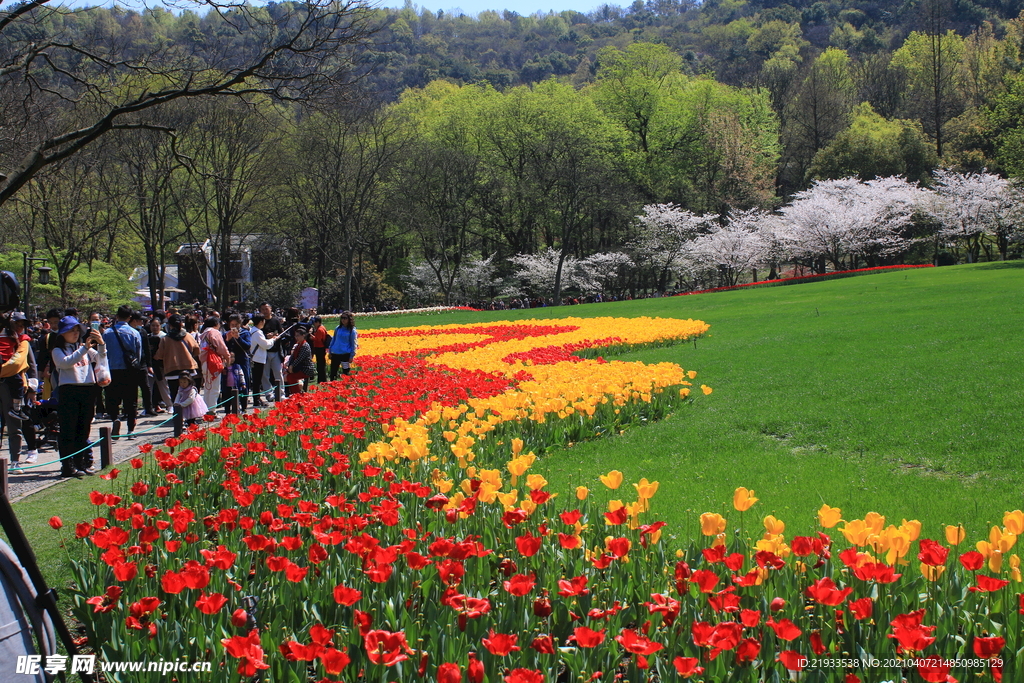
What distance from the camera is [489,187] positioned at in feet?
170

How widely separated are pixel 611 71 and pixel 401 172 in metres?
21.3

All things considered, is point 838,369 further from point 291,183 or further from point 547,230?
point 547,230

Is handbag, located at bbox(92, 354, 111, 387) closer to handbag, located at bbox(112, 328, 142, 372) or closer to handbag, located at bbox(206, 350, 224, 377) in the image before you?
handbag, located at bbox(112, 328, 142, 372)

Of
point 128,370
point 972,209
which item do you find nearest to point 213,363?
point 128,370

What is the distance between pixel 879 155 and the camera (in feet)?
174

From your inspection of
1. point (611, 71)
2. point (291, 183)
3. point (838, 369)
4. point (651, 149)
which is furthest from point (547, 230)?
point (838, 369)

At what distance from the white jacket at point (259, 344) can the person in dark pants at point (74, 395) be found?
4.37 m

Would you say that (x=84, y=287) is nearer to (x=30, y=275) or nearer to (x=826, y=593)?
(x=30, y=275)

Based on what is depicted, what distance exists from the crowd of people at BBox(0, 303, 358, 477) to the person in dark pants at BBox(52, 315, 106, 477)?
1 cm

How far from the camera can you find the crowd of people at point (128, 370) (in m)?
8.52

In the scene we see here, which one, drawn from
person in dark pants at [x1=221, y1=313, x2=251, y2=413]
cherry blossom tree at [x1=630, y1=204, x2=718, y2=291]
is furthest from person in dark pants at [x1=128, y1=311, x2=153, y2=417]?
cherry blossom tree at [x1=630, y1=204, x2=718, y2=291]

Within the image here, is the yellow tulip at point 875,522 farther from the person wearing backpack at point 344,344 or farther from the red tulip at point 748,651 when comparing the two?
the person wearing backpack at point 344,344

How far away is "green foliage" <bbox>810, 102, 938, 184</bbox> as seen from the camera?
174 feet

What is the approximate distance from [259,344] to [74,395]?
4.65 meters
